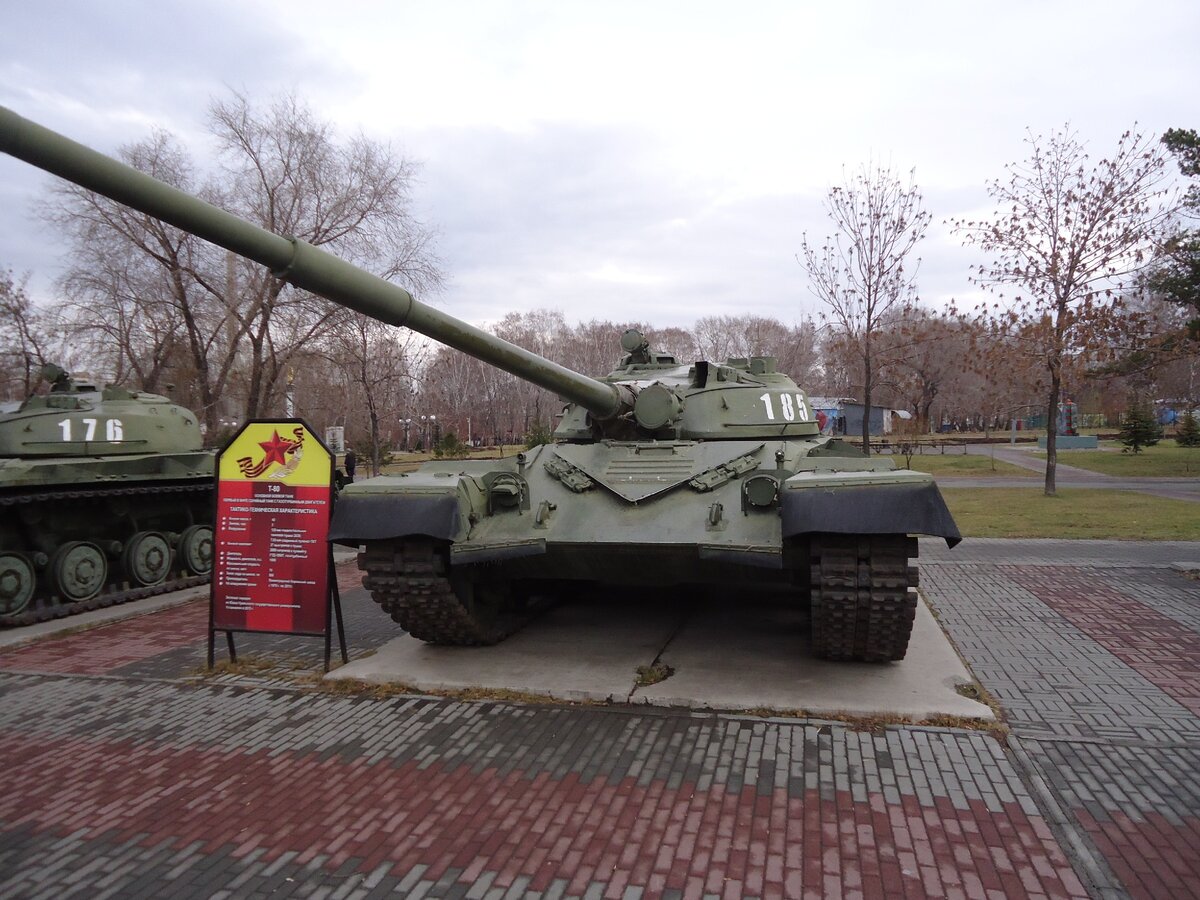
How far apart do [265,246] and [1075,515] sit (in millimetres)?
16660

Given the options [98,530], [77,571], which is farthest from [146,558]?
[77,571]

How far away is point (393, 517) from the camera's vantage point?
5926 millimetres

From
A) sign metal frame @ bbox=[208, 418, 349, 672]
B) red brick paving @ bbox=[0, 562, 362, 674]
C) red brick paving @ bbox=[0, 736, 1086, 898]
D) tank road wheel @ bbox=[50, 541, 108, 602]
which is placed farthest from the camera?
tank road wheel @ bbox=[50, 541, 108, 602]

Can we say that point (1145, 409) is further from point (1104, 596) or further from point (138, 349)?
point (138, 349)

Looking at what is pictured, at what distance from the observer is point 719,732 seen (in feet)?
17.4

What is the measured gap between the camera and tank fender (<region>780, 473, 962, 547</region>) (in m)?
5.06

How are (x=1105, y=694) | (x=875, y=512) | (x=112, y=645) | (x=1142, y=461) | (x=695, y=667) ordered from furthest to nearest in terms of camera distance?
(x=1142, y=461) → (x=112, y=645) → (x=695, y=667) → (x=1105, y=694) → (x=875, y=512)

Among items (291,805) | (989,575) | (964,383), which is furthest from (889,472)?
(964,383)

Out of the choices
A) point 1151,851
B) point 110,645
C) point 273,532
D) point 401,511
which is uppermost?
point 401,511

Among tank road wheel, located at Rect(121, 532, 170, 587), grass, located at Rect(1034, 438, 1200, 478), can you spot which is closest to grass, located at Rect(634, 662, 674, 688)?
tank road wheel, located at Rect(121, 532, 170, 587)

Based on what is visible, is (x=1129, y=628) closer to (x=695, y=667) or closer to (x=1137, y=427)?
(x=695, y=667)

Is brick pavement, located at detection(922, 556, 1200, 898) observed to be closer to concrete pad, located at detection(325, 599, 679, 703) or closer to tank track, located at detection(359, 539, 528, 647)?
concrete pad, located at detection(325, 599, 679, 703)

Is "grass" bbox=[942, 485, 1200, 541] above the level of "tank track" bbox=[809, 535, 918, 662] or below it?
below

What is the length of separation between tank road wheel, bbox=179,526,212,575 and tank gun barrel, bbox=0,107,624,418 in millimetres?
7449
